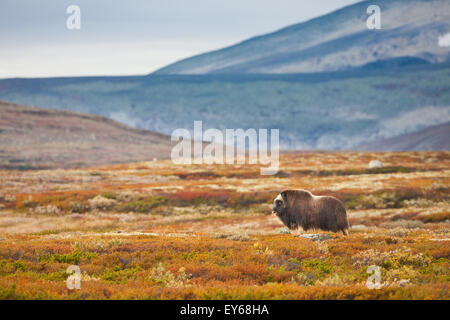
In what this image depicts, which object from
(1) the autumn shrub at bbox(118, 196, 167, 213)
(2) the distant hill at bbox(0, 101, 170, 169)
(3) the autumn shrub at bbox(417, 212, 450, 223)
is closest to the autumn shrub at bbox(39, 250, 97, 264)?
(3) the autumn shrub at bbox(417, 212, 450, 223)

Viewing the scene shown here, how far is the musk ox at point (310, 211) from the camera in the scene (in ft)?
71.6

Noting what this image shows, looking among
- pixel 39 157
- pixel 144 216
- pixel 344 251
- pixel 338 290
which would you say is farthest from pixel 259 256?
pixel 39 157

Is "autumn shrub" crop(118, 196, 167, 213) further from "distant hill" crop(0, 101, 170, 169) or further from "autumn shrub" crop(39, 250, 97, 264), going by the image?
"distant hill" crop(0, 101, 170, 169)

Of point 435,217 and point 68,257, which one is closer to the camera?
point 68,257

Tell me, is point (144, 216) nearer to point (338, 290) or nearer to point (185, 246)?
point (185, 246)

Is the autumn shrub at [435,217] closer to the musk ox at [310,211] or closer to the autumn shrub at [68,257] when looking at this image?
the musk ox at [310,211]

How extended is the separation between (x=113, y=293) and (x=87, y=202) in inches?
1385

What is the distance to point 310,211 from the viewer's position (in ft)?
72.6

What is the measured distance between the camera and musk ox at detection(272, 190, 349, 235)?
21812 mm

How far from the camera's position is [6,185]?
2400 inches

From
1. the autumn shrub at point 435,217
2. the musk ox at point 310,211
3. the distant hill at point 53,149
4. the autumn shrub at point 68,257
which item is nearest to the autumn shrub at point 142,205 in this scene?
the autumn shrub at point 435,217

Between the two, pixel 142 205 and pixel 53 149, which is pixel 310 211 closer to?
pixel 142 205

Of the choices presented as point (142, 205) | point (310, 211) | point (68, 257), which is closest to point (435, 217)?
point (310, 211)
